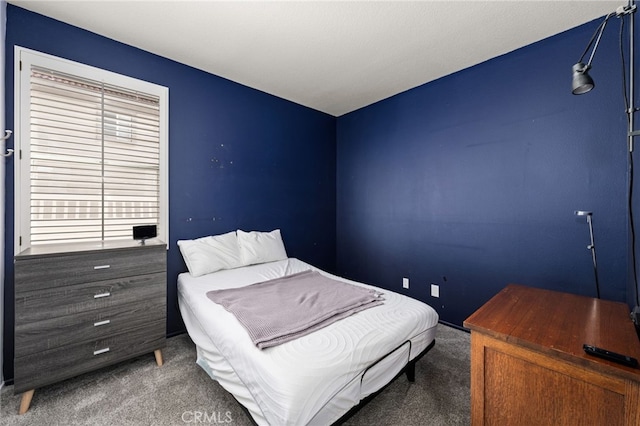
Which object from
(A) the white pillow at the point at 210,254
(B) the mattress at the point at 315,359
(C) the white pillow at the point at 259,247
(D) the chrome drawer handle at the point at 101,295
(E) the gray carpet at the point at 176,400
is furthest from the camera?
(C) the white pillow at the point at 259,247

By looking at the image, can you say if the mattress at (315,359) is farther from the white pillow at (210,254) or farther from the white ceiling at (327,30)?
the white ceiling at (327,30)

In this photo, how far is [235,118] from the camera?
2881 millimetres

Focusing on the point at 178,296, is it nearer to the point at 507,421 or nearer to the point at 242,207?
the point at 242,207

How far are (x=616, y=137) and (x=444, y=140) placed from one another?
4.02ft

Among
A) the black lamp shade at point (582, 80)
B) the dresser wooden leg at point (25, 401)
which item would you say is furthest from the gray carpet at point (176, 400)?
the black lamp shade at point (582, 80)

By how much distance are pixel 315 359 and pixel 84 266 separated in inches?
65.5

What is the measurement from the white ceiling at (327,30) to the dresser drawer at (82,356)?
7.58 feet

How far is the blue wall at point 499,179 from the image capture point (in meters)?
1.88

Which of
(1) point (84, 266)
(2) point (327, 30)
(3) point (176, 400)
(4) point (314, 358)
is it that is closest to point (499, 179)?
(2) point (327, 30)

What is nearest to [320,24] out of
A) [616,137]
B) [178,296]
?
[616,137]

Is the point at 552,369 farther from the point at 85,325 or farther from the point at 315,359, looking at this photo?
the point at 85,325

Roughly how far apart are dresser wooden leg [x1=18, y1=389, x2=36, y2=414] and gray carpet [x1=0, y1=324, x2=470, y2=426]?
3 centimetres

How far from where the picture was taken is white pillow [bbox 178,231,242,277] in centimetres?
238

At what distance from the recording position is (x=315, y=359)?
46.0 inches
